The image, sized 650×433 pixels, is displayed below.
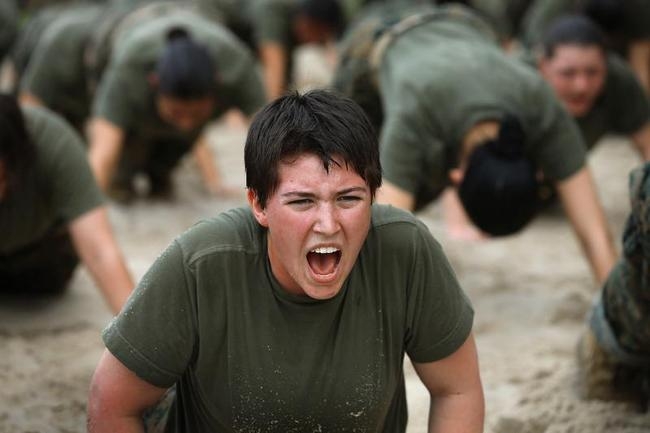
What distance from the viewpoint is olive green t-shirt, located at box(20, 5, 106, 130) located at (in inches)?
176

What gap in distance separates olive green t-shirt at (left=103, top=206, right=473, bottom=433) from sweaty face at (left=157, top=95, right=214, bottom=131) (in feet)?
6.31

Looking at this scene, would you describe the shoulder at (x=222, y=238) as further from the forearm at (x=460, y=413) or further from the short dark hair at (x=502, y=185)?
the short dark hair at (x=502, y=185)

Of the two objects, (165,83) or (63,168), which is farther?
(165,83)

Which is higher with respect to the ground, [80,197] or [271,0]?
[80,197]

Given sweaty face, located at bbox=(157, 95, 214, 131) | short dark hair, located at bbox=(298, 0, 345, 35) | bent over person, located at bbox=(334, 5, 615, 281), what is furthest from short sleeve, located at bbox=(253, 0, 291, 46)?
bent over person, located at bbox=(334, 5, 615, 281)

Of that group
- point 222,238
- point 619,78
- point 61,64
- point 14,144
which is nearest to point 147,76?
point 61,64

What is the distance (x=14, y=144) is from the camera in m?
2.51

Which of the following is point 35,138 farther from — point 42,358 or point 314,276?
point 314,276

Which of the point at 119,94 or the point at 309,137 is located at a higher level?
the point at 309,137

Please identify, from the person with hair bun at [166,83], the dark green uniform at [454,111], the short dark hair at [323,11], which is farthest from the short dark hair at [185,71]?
the short dark hair at [323,11]

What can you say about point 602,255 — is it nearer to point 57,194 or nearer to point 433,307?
point 433,307

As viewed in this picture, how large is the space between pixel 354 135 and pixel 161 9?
9.44 ft

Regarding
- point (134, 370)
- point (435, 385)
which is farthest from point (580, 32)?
point (134, 370)

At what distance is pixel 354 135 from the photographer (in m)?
1.61
